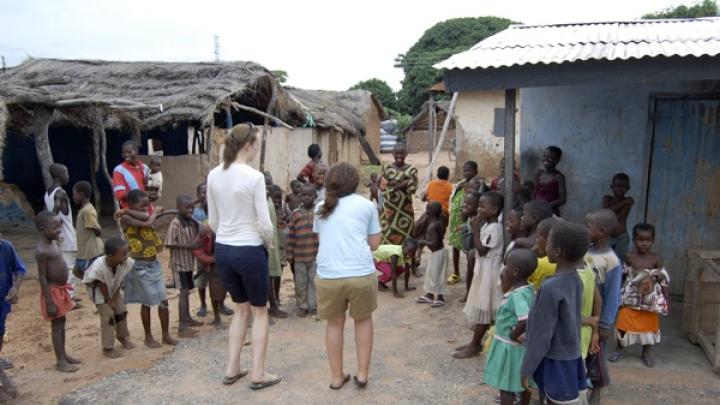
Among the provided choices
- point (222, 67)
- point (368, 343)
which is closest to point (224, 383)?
point (368, 343)

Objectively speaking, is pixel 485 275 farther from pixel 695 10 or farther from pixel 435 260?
pixel 695 10

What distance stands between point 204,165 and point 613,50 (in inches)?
296

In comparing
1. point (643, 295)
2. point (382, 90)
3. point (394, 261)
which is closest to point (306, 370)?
point (394, 261)

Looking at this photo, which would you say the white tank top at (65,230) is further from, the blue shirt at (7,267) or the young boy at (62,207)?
the blue shirt at (7,267)

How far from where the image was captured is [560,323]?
2.65m

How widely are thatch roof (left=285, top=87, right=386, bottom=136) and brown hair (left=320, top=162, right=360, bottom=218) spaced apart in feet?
32.2

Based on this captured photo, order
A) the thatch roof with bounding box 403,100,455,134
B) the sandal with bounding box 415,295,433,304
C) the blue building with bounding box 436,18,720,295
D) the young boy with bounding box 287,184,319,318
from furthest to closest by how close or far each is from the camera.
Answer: the thatch roof with bounding box 403,100,455,134 < the sandal with bounding box 415,295,433,304 < the young boy with bounding box 287,184,319,318 < the blue building with bounding box 436,18,720,295

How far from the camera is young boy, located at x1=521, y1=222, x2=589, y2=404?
2617 mm

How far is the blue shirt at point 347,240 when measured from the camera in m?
3.37

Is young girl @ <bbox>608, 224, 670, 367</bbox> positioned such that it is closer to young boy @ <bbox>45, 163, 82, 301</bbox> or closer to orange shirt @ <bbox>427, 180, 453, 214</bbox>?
orange shirt @ <bbox>427, 180, 453, 214</bbox>

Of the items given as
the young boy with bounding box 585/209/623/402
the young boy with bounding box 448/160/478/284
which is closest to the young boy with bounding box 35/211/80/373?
the young boy with bounding box 585/209/623/402

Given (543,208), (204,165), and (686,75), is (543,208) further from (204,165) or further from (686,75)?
(204,165)

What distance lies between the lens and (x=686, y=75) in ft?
11.8

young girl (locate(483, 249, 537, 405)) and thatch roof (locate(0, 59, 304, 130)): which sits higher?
thatch roof (locate(0, 59, 304, 130))
